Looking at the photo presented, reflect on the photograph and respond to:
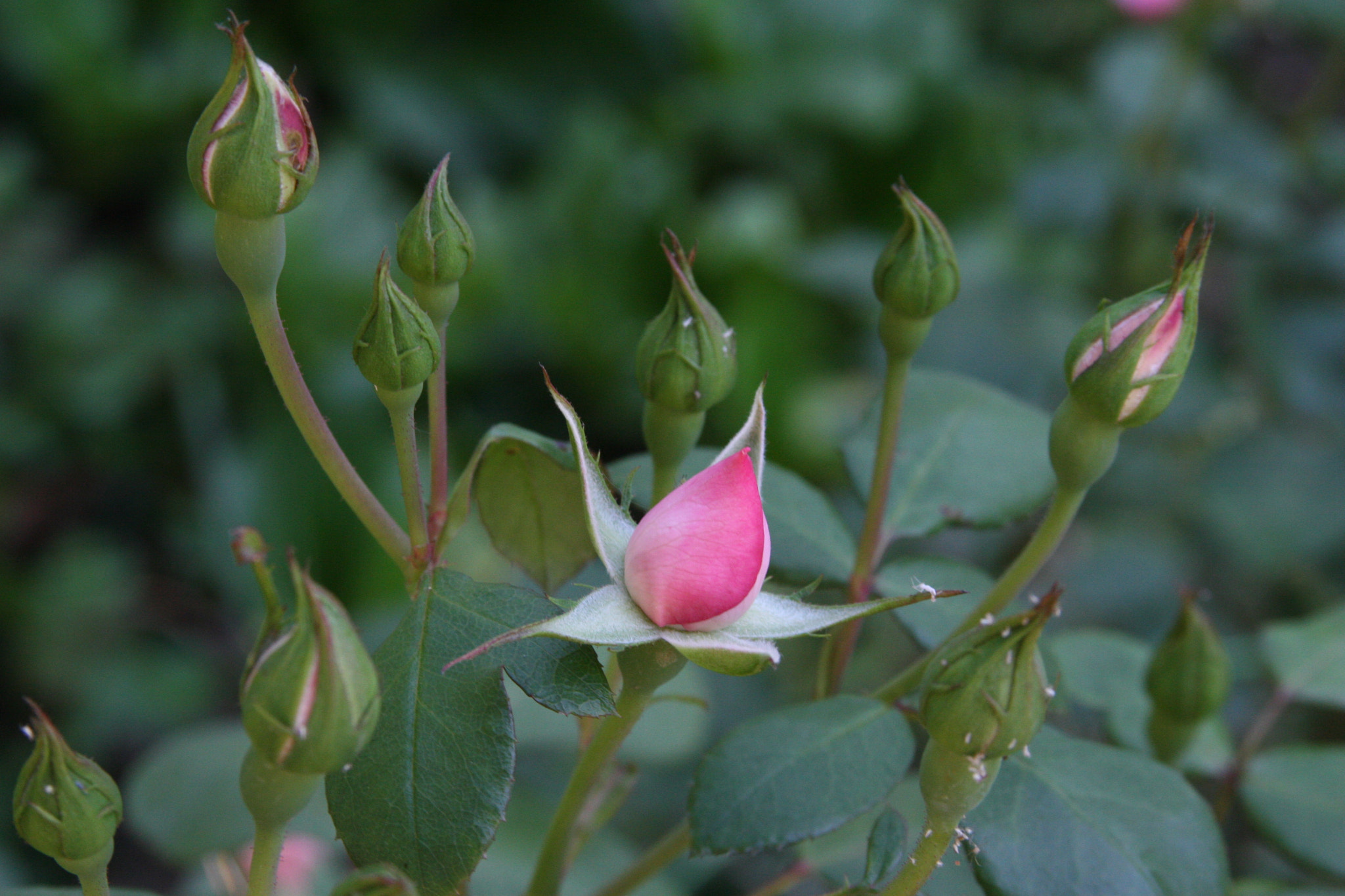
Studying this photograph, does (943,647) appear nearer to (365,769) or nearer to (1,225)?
(365,769)

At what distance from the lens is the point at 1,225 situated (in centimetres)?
228

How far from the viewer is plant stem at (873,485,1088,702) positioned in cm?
56

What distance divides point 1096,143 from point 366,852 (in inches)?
75.9

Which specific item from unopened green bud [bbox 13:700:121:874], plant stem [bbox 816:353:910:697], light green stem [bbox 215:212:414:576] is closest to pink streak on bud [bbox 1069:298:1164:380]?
plant stem [bbox 816:353:910:697]

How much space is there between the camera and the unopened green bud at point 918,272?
596 mm

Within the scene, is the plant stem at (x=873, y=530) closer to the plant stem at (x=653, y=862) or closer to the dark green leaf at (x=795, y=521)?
the dark green leaf at (x=795, y=521)

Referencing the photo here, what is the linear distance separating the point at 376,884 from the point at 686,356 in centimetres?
27

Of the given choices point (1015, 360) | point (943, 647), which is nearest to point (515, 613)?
point (943, 647)

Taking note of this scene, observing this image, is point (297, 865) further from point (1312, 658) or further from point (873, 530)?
point (1312, 658)

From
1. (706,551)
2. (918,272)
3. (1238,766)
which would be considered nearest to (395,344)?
(706,551)

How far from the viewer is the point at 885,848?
0.47m

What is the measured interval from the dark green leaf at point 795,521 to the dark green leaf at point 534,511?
0.03 m

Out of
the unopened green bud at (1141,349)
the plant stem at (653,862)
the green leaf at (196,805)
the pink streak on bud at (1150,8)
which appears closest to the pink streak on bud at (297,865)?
the green leaf at (196,805)

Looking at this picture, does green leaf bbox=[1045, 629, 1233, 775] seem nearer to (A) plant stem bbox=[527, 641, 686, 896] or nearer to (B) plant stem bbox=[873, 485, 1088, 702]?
(B) plant stem bbox=[873, 485, 1088, 702]
